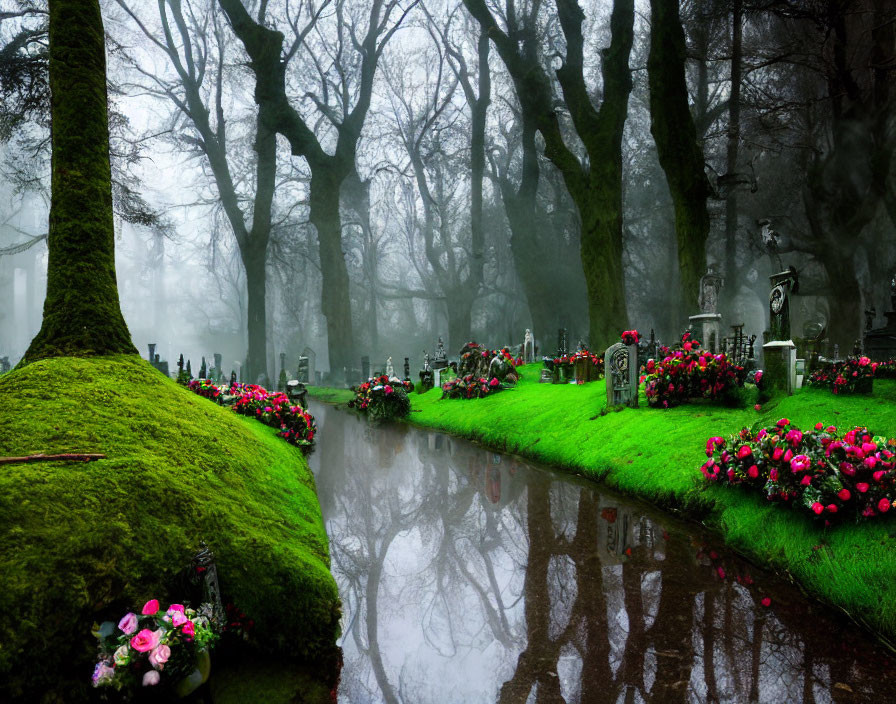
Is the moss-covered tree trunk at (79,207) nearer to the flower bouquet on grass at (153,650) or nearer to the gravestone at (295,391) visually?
the flower bouquet on grass at (153,650)

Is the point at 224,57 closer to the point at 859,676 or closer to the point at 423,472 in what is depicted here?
the point at 423,472

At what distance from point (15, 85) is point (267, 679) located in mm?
13242

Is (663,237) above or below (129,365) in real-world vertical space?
above

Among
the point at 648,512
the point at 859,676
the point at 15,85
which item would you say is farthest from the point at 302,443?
the point at 15,85

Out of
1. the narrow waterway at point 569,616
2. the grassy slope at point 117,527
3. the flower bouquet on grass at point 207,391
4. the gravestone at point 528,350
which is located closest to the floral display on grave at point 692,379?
the narrow waterway at point 569,616

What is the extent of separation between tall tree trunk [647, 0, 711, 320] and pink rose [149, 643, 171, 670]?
1332 centimetres

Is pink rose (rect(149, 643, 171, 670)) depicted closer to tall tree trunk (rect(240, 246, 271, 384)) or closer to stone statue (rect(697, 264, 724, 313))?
stone statue (rect(697, 264, 724, 313))

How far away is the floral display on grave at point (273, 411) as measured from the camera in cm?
916

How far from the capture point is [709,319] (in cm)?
1171

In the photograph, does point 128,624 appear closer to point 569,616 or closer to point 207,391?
point 569,616

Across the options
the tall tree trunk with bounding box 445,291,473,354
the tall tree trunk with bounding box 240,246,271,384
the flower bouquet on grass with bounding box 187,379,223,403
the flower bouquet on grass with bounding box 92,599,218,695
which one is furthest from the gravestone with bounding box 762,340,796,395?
the tall tree trunk with bounding box 445,291,473,354

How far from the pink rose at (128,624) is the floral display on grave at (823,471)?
4230 millimetres

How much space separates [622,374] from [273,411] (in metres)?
5.85

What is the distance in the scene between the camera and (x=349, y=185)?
30219 millimetres
